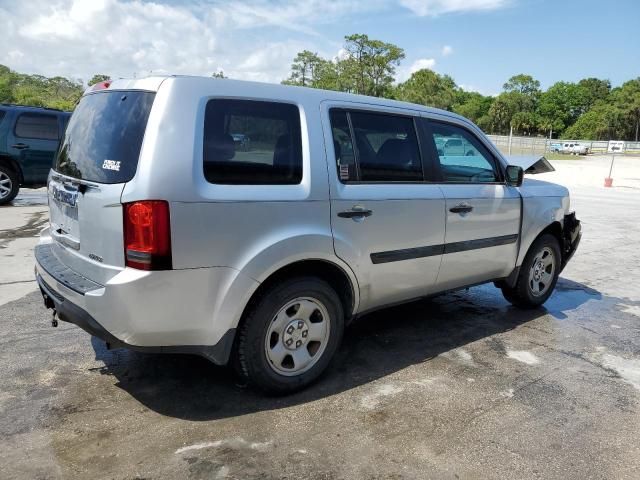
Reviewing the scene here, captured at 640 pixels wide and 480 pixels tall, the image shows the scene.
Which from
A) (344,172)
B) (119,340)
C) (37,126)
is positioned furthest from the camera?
(37,126)

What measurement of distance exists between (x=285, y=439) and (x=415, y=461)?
Result: 0.70 m

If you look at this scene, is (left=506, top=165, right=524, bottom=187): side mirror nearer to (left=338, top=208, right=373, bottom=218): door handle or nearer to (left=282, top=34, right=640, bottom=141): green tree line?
(left=338, top=208, right=373, bottom=218): door handle

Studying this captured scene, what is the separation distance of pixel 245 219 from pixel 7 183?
32.5 feet

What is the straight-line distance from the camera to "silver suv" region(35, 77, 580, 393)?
2727 mm

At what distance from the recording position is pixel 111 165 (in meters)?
2.86

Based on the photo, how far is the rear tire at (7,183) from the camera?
10703mm

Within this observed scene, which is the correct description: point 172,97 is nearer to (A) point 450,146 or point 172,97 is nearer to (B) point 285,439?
(B) point 285,439

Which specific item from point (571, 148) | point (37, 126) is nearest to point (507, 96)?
point (571, 148)

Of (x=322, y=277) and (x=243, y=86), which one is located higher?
(x=243, y=86)

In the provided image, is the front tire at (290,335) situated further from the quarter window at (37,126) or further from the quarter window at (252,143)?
the quarter window at (37,126)

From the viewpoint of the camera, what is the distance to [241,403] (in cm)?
325

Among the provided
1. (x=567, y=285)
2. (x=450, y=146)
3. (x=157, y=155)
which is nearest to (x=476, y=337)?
(x=450, y=146)

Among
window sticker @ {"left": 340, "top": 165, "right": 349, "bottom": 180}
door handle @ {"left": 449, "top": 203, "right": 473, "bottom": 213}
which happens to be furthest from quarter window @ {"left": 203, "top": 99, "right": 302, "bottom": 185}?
door handle @ {"left": 449, "top": 203, "right": 473, "bottom": 213}

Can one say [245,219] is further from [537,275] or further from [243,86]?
[537,275]
